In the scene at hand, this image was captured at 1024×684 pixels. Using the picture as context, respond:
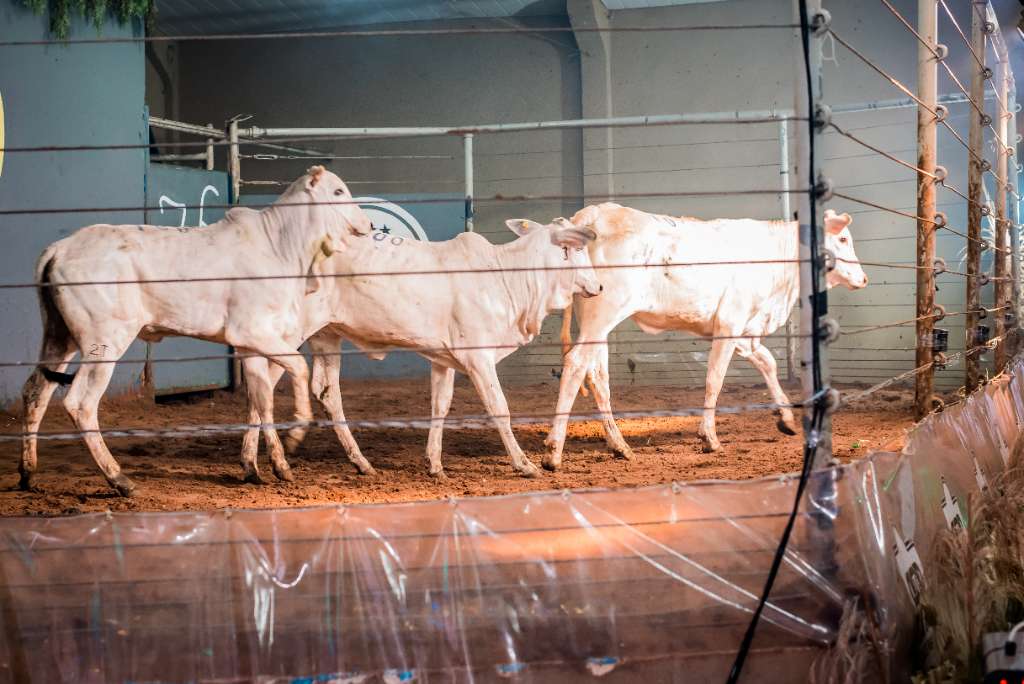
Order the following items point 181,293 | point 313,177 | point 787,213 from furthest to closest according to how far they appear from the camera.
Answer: point 787,213 → point 313,177 → point 181,293

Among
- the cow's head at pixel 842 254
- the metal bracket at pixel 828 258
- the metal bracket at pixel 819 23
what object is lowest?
the metal bracket at pixel 828 258

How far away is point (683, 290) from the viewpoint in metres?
7.05

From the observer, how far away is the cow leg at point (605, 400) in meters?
6.59

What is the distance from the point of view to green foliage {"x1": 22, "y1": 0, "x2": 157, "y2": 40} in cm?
861

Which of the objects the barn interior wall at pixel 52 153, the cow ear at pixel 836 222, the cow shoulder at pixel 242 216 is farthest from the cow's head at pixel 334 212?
the cow ear at pixel 836 222

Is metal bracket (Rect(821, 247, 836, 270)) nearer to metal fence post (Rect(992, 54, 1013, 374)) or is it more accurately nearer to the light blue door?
metal fence post (Rect(992, 54, 1013, 374))

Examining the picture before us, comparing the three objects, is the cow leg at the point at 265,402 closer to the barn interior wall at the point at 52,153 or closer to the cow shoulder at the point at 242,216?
the cow shoulder at the point at 242,216

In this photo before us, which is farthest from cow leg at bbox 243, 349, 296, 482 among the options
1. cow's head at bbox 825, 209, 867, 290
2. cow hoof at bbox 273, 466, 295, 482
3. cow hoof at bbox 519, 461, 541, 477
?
cow's head at bbox 825, 209, 867, 290

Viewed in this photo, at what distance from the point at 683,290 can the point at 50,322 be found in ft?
12.8

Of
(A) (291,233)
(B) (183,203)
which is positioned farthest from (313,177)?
(B) (183,203)

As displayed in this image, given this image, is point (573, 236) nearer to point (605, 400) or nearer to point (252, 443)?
point (605, 400)

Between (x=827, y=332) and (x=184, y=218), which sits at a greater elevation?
(x=184, y=218)

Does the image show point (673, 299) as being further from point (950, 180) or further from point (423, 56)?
point (423, 56)

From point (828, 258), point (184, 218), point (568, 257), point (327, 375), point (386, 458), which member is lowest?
point (386, 458)
